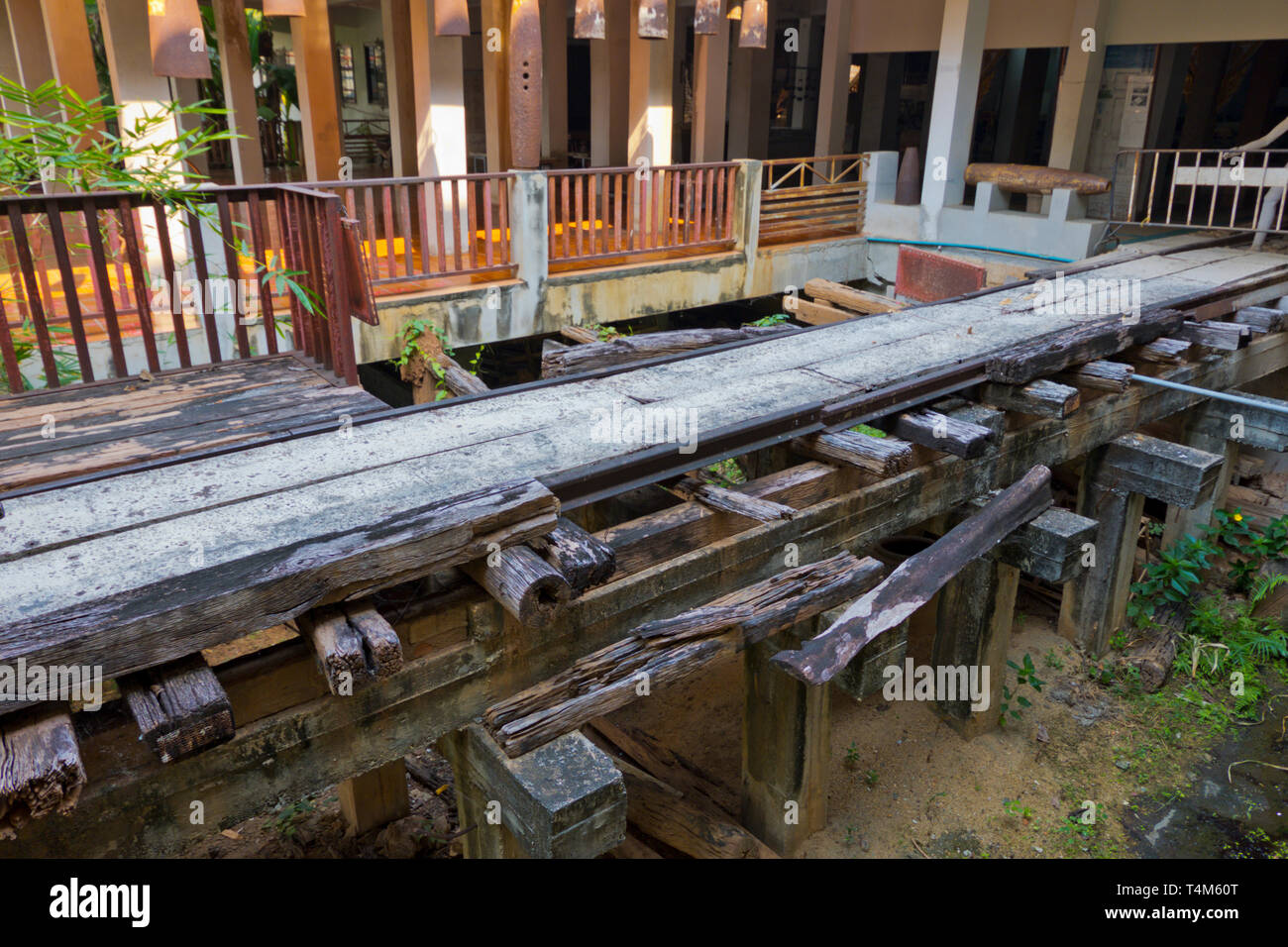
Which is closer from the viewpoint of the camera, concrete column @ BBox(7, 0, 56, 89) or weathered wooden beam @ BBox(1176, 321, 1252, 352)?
weathered wooden beam @ BBox(1176, 321, 1252, 352)

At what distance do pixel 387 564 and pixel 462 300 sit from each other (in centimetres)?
574

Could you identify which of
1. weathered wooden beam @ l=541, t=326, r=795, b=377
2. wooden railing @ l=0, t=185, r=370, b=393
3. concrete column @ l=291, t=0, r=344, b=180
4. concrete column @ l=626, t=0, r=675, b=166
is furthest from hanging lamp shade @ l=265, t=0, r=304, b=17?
concrete column @ l=626, t=0, r=675, b=166

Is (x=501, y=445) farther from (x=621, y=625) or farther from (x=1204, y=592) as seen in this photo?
(x=1204, y=592)

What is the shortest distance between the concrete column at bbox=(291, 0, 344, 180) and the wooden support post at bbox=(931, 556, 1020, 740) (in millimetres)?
8137

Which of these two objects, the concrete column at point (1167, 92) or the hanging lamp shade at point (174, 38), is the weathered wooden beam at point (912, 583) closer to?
the hanging lamp shade at point (174, 38)

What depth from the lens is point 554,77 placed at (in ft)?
46.2

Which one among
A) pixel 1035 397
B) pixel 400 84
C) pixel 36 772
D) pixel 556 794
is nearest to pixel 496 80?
pixel 400 84

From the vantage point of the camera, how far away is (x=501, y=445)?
4.18m

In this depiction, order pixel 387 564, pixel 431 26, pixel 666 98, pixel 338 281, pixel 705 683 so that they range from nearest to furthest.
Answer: pixel 387 564
pixel 338 281
pixel 705 683
pixel 431 26
pixel 666 98

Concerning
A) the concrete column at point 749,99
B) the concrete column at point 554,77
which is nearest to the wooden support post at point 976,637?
the concrete column at point 554,77

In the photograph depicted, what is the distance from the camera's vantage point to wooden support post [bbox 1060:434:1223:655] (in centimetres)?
615

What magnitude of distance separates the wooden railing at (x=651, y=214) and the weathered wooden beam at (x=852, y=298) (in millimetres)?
2512

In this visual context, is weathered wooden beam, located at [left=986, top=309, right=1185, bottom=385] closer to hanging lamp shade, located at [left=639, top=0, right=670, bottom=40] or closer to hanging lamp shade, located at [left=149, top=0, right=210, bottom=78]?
hanging lamp shade, located at [left=639, top=0, right=670, bottom=40]

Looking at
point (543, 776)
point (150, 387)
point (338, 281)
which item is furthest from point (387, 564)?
→ point (150, 387)
